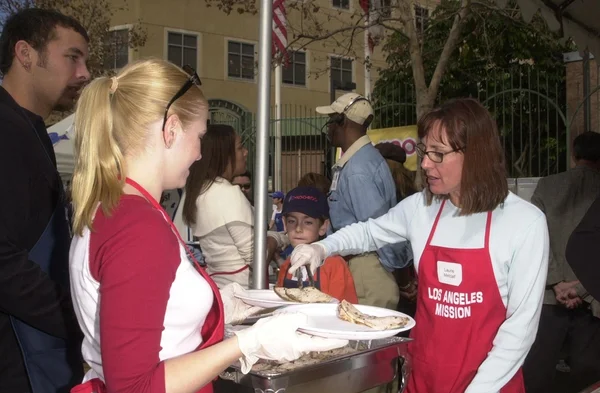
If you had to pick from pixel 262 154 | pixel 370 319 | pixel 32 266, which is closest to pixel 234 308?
pixel 370 319

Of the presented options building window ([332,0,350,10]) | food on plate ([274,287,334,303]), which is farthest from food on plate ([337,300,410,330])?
building window ([332,0,350,10])

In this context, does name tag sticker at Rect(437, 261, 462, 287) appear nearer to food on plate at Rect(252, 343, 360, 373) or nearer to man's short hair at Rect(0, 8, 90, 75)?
food on plate at Rect(252, 343, 360, 373)

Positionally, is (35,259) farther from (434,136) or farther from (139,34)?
(139,34)

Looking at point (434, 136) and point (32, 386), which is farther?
point (434, 136)

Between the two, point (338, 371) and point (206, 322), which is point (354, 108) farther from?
point (206, 322)

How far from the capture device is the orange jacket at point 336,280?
9.77 feet

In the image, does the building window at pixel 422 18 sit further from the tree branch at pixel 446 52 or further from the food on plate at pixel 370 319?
the food on plate at pixel 370 319

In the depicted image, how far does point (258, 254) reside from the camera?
2805 mm

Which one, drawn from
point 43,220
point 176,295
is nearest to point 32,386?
point 43,220

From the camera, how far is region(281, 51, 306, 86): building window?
24.2m

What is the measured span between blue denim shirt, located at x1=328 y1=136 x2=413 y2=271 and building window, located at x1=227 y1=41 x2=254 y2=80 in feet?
65.4

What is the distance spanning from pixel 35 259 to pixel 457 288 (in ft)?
4.48

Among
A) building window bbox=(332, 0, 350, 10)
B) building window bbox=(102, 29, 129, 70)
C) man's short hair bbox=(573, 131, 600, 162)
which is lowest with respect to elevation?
man's short hair bbox=(573, 131, 600, 162)

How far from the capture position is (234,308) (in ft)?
6.91
